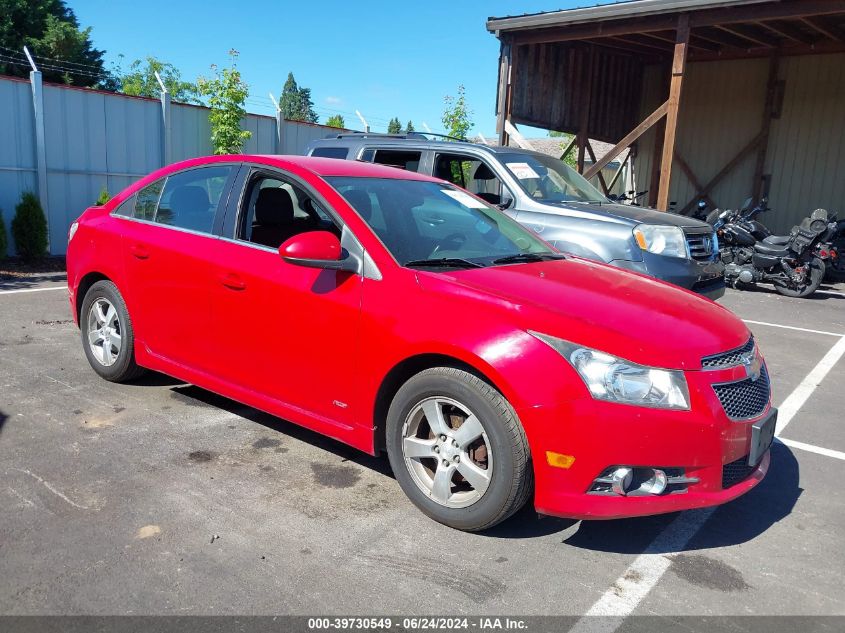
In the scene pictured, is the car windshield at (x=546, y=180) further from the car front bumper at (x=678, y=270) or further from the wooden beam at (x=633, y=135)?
the wooden beam at (x=633, y=135)

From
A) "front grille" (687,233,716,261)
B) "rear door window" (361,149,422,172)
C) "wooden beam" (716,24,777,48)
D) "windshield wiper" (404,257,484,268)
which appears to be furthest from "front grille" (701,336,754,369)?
"wooden beam" (716,24,777,48)

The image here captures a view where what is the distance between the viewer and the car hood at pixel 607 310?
2938 mm

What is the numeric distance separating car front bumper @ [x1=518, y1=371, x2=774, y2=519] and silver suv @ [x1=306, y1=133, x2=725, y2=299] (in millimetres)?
3681

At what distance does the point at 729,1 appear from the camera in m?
11.1

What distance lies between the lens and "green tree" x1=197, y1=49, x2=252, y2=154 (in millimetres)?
14773

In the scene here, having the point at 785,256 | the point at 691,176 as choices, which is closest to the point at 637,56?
the point at 691,176

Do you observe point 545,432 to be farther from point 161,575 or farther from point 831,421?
point 831,421

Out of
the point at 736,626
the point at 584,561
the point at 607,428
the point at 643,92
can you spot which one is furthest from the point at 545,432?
the point at 643,92

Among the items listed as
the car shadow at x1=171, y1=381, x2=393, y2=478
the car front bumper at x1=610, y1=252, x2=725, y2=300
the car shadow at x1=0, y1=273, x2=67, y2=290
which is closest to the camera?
the car shadow at x1=171, y1=381, x2=393, y2=478

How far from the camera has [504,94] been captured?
13.6 metres

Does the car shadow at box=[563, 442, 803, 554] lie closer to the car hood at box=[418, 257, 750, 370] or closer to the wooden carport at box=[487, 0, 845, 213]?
the car hood at box=[418, 257, 750, 370]

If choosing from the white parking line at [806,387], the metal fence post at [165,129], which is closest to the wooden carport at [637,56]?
the white parking line at [806,387]

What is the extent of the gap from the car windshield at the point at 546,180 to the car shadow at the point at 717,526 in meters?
4.04

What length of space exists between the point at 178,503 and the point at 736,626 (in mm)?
2439
